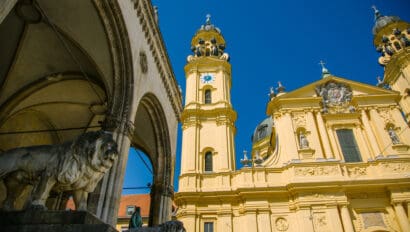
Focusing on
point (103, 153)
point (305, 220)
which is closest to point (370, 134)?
point (305, 220)

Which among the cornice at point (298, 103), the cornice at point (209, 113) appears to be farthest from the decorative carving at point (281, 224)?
the cornice at point (209, 113)

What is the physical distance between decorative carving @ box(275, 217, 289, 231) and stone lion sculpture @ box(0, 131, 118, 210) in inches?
673

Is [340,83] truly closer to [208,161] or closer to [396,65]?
[396,65]

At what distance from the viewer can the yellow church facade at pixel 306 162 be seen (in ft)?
61.8

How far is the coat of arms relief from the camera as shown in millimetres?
24031

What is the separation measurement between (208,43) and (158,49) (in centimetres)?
2202

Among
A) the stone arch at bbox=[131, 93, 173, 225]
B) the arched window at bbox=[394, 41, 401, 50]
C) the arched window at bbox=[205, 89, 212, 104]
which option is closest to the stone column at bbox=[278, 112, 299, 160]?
the arched window at bbox=[205, 89, 212, 104]

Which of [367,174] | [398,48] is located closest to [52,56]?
[367,174]

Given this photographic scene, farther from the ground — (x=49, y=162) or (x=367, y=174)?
(x=367, y=174)

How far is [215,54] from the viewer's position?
30031 millimetres

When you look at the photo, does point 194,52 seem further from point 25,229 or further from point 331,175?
point 25,229

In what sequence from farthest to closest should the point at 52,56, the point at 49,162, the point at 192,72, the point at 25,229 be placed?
the point at 192,72, the point at 52,56, the point at 49,162, the point at 25,229

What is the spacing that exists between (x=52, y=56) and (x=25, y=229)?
7.05 m

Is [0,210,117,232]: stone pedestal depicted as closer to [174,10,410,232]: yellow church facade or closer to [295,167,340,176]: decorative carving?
[174,10,410,232]: yellow church facade
